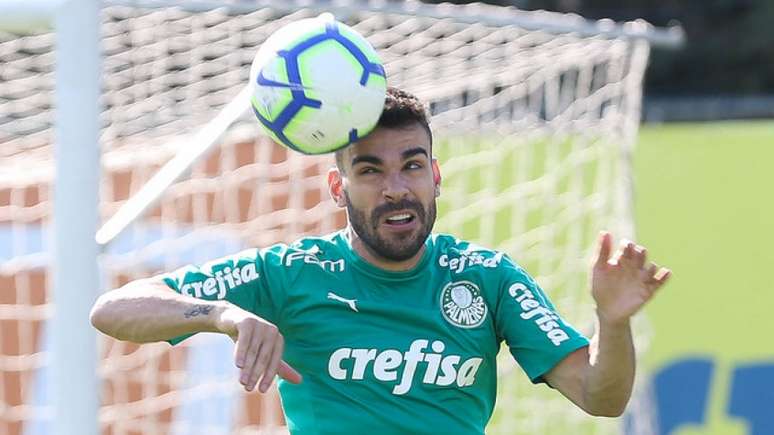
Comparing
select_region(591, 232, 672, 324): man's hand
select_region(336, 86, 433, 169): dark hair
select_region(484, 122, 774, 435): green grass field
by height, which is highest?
select_region(336, 86, 433, 169): dark hair

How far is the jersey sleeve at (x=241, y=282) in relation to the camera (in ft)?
11.4

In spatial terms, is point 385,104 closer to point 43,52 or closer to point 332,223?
point 43,52

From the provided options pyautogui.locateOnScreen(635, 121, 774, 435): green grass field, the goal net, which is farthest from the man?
pyautogui.locateOnScreen(635, 121, 774, 435): green grass field

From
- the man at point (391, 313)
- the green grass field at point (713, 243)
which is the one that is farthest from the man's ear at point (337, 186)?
the green grass field at point (713, 243)

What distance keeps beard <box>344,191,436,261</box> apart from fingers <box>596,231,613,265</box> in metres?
0.43

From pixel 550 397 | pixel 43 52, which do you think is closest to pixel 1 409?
pixel 43 52

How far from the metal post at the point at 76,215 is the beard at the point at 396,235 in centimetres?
106

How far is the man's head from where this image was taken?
3424mm

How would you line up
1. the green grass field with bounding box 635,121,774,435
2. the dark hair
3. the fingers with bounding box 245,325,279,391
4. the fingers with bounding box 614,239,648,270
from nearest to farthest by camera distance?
the fingers with bounding box 245,325,279,391
the fingers with bounding box 614,239,648,270
the dark hair
the green grass field with bounding box 635,121,774,435

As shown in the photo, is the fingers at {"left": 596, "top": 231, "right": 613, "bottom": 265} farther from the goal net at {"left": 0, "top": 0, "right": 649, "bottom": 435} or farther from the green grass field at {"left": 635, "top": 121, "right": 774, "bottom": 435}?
the green grass field at {"left": 635, "top": 121, "right": 774, "bottom": 435}

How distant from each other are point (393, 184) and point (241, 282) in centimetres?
42

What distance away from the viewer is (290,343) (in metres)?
3.53

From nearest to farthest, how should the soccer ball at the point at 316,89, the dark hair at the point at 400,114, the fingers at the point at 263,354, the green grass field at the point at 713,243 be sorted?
the fingers at the point at 263,354 → the soccer ball at the point at 316,89 → the dark hair at the point at 400,114 → the green grass field at the point at 713,243

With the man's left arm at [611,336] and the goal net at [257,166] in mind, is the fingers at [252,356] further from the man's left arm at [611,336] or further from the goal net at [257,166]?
the goal net at [257,166]
